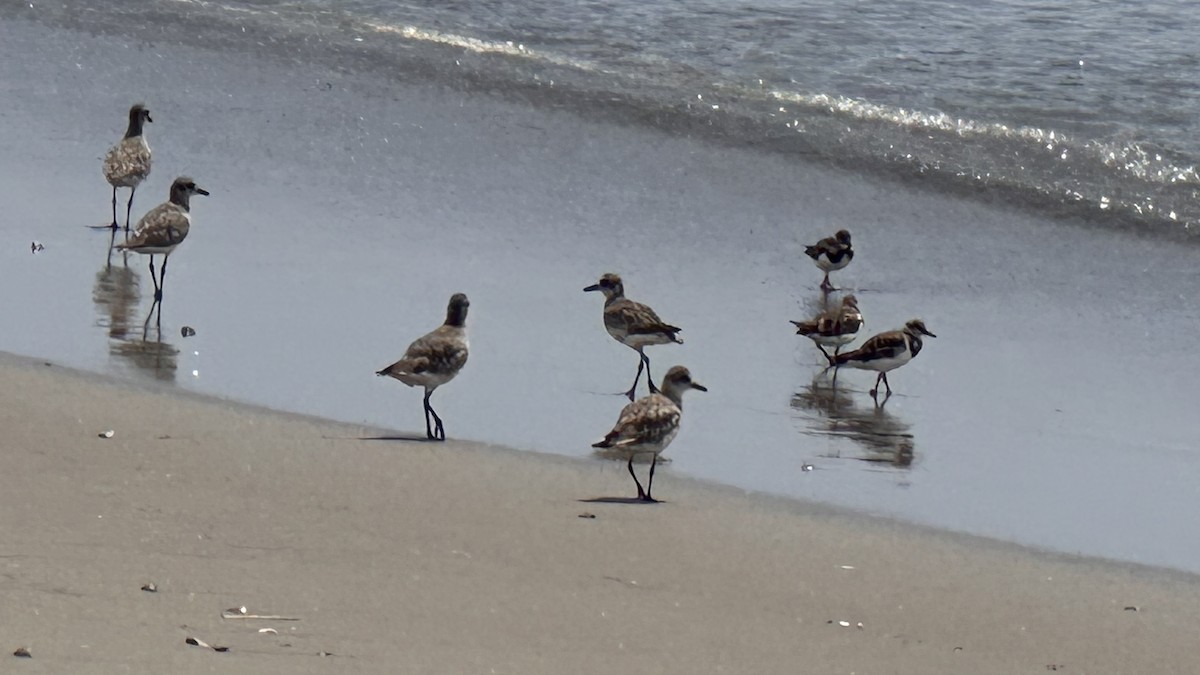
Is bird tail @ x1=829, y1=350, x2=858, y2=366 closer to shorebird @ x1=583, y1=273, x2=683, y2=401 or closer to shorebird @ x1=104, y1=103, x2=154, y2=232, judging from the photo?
shorebird @ x1=583, y1=273, x2=683, y2=401

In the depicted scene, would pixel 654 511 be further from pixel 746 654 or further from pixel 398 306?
pixel 398 306

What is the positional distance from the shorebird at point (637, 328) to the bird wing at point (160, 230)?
91.4 inches

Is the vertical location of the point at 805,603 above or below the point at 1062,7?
below

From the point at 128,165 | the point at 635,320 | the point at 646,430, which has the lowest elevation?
Result: the point at 646,430

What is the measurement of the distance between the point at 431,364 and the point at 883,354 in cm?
250

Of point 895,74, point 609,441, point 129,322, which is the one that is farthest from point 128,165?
point 895,74

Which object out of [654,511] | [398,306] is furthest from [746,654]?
[398,306]

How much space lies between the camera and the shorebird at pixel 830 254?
11.0 metres

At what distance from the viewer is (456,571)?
20.4 ft

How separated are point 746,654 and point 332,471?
2.10m

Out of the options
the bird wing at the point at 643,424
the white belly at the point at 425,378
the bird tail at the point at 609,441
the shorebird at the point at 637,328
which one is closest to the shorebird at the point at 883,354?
the shorebird at the point at 637,328

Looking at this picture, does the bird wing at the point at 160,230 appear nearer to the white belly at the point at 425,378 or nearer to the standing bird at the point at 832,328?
the white belly at the point at 425,378

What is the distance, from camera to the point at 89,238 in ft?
34.7

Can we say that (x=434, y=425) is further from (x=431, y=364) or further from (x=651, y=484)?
(x=651, y=484)
